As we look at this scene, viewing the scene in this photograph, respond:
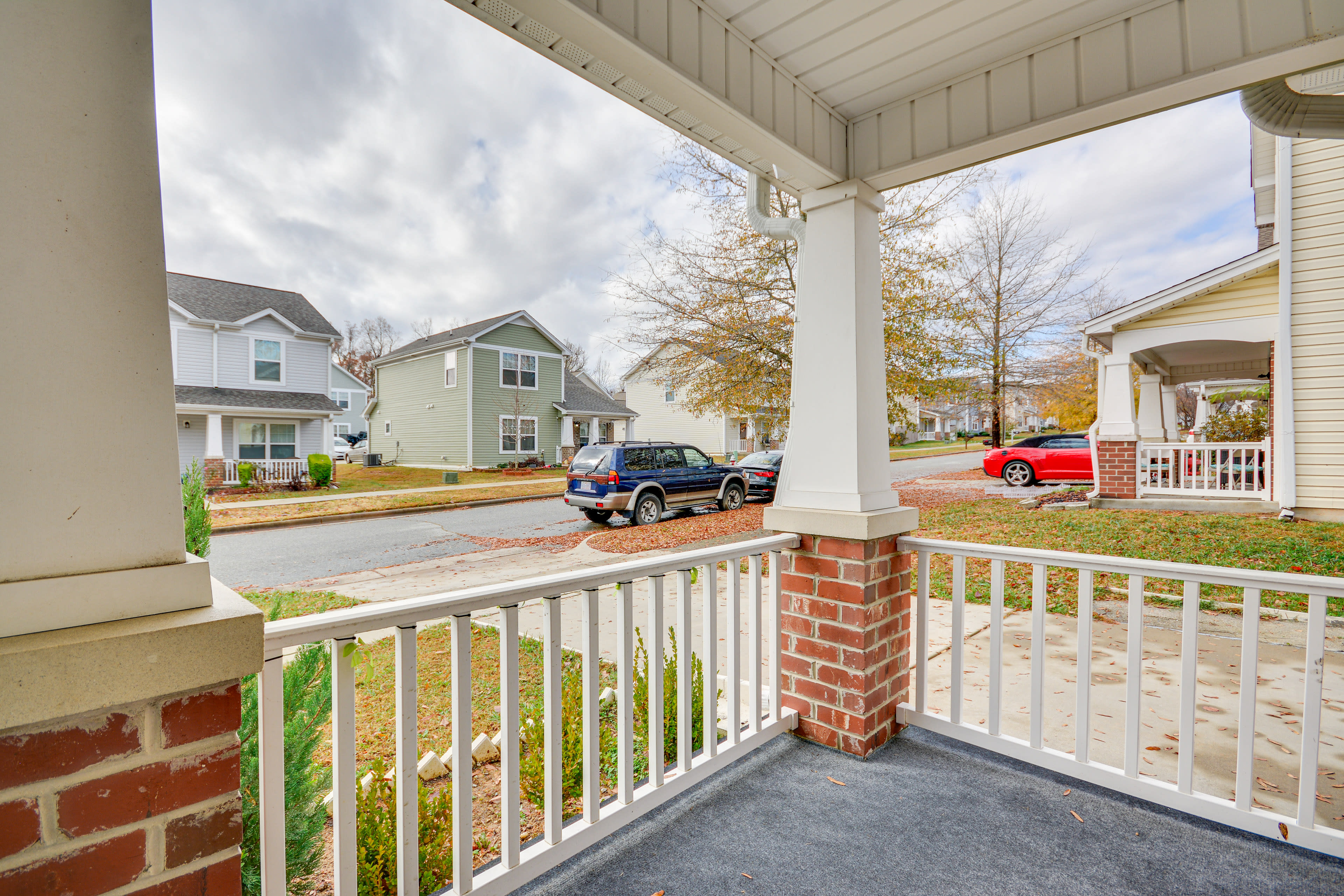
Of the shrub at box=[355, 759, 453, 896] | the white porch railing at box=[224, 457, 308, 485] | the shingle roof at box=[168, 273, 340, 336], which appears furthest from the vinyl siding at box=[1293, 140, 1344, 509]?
the white porch railing at box=[224, 457, 308, 485]

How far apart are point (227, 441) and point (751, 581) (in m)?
11.0

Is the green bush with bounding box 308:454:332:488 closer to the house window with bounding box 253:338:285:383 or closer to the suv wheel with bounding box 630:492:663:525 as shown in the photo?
the house window with bounding box 253:338:285:383

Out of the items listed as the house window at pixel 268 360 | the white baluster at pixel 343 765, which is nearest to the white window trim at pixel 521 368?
the house window at pixel 268 360

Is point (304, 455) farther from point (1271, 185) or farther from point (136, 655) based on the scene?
point (1271, 185)

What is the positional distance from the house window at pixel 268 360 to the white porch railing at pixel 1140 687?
798cm

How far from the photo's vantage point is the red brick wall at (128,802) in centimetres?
67

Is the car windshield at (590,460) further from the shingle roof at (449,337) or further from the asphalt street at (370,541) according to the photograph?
the shingle roof at (449,337)

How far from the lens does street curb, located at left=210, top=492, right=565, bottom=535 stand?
→ 252 inches

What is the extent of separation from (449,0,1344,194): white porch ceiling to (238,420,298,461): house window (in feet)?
36.0

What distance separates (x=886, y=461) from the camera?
7.13ft

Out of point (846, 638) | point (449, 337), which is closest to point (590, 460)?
point (846, 638)

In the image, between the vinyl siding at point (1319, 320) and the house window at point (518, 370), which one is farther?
the house window at point (518, 370)

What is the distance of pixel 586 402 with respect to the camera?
1761cm

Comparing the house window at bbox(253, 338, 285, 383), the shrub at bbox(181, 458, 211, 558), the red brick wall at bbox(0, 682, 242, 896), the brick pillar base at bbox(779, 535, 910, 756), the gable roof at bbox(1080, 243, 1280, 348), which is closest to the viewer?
the red brick wall at bbox(0, 682, 242, 896)
